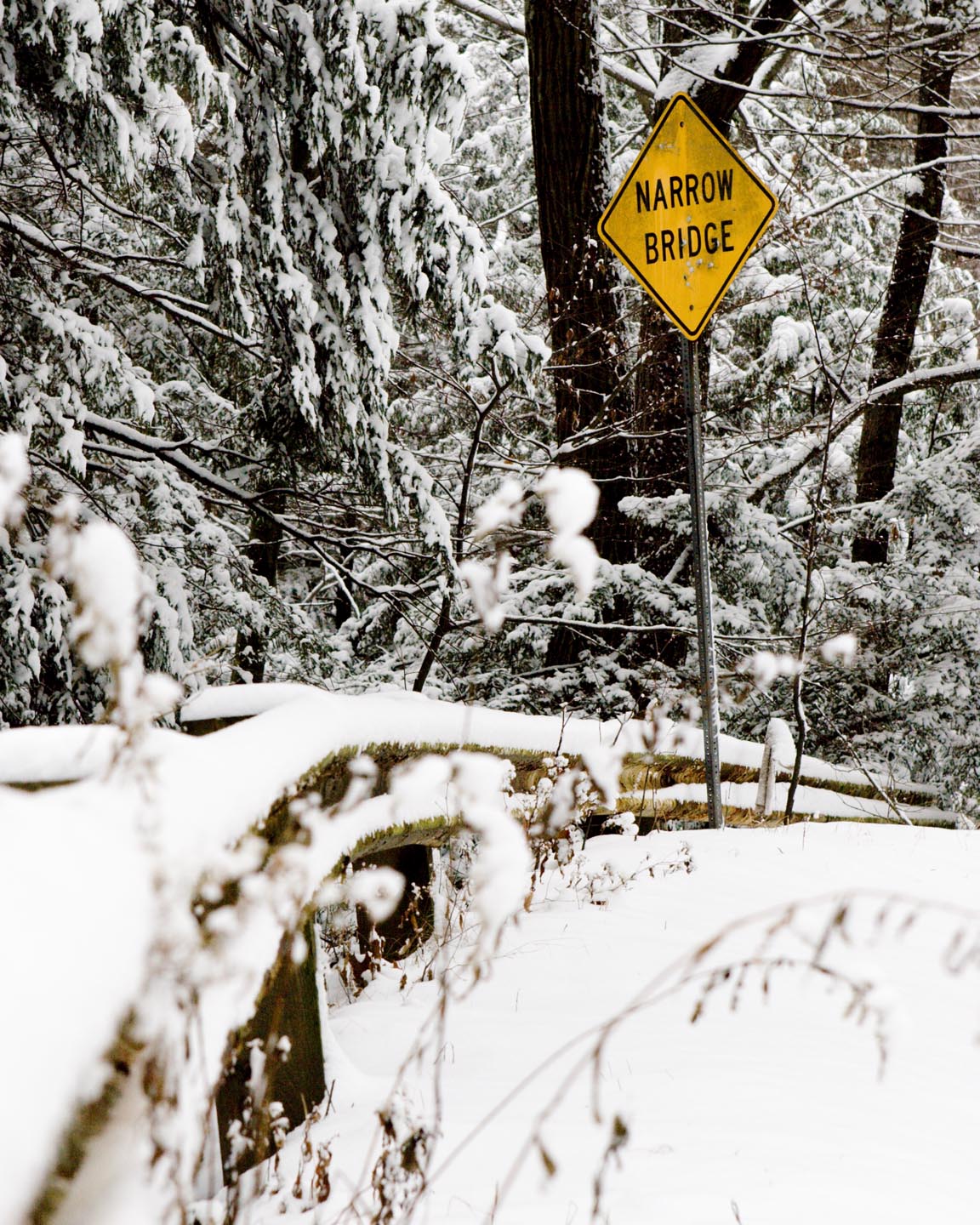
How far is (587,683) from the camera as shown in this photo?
7.68m

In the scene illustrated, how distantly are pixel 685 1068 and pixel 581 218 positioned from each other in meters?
6.83

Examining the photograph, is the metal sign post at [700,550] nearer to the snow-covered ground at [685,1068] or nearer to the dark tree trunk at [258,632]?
the snow-covered ground at [685,1068]

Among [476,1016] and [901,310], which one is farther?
[901,310]

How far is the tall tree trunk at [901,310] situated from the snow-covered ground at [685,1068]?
8.26m

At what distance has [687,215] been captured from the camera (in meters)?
5.23

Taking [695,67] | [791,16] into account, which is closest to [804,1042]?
[695,67]

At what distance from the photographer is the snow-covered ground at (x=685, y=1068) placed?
1.57m

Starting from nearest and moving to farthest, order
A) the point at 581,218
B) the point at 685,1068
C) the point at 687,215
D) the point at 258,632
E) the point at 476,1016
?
1. the point at 685,1068
2. the point at 476,1016
3. the point at 687,215
4. the point at 258,632
5. the point at 581,218

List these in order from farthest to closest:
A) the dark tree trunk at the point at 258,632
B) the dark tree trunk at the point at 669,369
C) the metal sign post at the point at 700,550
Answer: the dark tree trunk at the point at 669,369 < the dark tree trunk at the point at 258,632 < the metal sign post at the point at 700,550

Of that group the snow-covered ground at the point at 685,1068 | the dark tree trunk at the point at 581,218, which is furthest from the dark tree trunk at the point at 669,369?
the snow-covered ground at the point at 685,1068

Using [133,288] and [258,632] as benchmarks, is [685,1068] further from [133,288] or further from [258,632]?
[133,288]

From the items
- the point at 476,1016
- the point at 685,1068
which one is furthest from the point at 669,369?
the point at 685,1068

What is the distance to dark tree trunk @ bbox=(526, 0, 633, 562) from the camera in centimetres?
745

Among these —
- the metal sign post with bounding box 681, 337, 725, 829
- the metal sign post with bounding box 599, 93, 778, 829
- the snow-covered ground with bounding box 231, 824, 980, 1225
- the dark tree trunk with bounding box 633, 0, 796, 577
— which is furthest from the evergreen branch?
the snow-covered ground with bounding box 231, 824, 980, 1225
